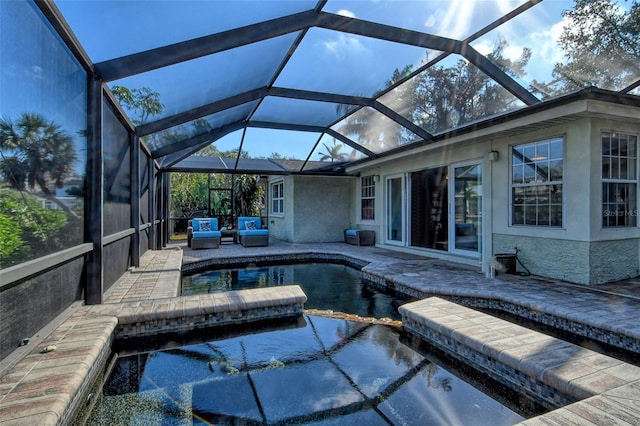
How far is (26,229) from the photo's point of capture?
8.95 ft

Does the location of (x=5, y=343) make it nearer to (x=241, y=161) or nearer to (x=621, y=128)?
(x=621, y=128)

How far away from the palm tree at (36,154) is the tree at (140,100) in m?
1.95

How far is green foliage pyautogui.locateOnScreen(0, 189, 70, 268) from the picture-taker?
2.44 m

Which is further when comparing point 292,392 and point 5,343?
point 292,392

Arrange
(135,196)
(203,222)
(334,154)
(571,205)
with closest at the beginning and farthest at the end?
(571,205) < (135,196) < (334,154) < (203,222)

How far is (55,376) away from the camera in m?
2.44

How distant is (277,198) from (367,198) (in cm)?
437

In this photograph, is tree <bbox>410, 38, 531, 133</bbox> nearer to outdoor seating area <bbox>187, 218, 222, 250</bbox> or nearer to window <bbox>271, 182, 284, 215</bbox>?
outdoor seating area <bbox>187, 218, 222, 250</bbox>

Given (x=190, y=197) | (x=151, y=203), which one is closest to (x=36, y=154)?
(x=151, y=203)

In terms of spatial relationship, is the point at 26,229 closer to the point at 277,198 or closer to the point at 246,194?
the point at 277,198

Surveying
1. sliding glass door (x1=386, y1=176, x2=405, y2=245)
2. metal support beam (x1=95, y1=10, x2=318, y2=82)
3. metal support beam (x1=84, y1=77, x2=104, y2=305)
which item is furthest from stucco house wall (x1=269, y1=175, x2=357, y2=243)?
metal support beam (x1=84, y1=77, x2=104, y2=305)

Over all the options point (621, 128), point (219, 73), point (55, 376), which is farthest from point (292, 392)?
point (621, 128)

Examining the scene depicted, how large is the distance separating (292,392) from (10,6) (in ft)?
11.3

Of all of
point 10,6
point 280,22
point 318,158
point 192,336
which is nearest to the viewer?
point 10,6
